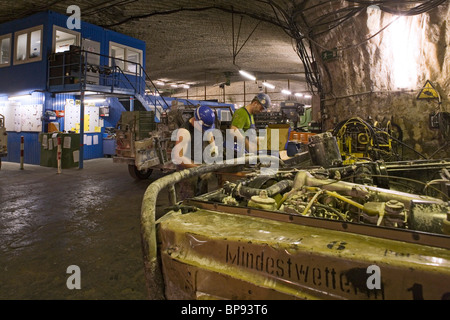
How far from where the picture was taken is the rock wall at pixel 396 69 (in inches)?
299

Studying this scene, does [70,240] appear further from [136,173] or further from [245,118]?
[136,173]

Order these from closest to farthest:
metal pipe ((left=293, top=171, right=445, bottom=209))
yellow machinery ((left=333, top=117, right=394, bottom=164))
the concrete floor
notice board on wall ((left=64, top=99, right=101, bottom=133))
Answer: metal pipe ((left=293, top=171, right=445, bottom=209))
the concrete floor
yellow machinery ((left=333, top=117, right=394, bottom=164))
notice board on wall ((left=64, top=99, right=101, bottom=133))

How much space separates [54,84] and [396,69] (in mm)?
11351

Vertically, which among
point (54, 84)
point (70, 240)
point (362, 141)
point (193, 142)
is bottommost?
point (70, 240)

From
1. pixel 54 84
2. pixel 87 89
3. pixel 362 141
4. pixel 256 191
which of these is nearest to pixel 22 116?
pixel 54 84

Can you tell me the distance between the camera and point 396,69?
8273 millimetres

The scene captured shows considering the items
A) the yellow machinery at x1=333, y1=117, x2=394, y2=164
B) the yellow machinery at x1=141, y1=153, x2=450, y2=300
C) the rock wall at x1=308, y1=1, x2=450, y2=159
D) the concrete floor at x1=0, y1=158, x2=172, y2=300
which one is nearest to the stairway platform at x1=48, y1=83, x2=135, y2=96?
the concrete floor at x1=0, y1=158, x2=172, y2=300

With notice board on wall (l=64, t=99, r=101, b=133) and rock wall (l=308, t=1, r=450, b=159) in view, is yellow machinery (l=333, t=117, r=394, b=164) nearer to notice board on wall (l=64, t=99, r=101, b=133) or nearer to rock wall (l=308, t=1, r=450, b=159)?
rock wall (l=308, t=1, r=450, b=159)

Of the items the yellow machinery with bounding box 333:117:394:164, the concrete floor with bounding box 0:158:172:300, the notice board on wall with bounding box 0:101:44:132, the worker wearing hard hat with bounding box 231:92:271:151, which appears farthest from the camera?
the notice board on wall with bounding box 0:101:44:132

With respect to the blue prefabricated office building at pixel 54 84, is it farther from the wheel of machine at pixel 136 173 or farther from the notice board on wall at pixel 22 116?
the wheel of machine at pixel 136 173

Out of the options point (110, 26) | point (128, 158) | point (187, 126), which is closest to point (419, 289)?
point (187, 126)

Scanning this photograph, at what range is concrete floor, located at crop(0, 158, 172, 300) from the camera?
8.77 ft

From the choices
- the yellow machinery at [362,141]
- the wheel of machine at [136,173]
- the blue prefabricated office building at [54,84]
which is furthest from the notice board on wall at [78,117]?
the yellow machinery at [362,141]
